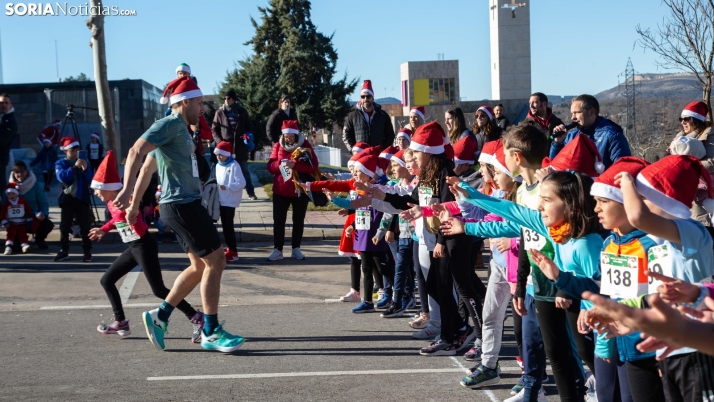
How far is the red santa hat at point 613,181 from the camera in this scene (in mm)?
4023

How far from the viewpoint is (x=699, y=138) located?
949cm

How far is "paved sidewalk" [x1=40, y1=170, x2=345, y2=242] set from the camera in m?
13.4

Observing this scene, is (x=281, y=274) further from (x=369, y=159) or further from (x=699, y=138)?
(x=699, y=138)

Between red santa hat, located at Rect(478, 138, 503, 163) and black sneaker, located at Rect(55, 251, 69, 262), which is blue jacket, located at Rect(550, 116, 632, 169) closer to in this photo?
red santa hat, located at Rect(478, 138, 503, 163)

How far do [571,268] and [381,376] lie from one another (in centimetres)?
209

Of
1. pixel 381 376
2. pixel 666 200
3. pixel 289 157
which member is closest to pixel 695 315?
pixel 666 200

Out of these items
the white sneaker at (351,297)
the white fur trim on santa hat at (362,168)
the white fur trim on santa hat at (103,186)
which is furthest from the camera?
the white sneaker at (351,297)

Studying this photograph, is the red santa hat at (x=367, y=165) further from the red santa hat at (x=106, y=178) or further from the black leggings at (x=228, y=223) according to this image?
the black leggings at (x=228, y=223)

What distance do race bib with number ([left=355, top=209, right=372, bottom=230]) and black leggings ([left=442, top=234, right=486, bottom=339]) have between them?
6.21 ft

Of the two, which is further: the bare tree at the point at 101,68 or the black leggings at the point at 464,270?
the bare tree at the point at 101,68

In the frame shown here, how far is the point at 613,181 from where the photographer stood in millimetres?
4043

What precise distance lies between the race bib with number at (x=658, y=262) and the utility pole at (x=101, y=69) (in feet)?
41.8

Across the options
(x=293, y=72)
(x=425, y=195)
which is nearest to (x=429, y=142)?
(x=425, y=195)

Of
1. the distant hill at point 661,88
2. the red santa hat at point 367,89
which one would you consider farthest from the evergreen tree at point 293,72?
the red santa hat at point 367,89
